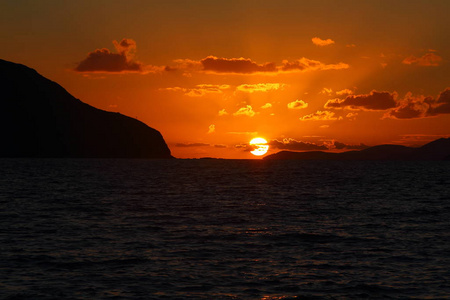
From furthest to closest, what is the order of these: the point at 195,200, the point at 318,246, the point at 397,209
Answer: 1. the point at 195,200
2. the point at 397,209
3. the point at 318,246

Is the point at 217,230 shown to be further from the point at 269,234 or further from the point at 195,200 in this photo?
the point at 195,200

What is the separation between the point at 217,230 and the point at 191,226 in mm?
2312

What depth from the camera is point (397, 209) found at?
155ft

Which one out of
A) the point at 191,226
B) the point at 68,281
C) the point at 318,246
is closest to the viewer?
the point at 68,281

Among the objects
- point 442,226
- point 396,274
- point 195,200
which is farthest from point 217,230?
point 195,200

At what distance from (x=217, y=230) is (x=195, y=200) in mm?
21283

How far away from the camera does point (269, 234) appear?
31219 mm

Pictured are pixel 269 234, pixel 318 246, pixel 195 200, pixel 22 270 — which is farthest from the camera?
pixel 195 200

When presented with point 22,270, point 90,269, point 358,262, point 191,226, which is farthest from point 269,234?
point 22,270

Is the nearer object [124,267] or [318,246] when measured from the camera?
[124,267]

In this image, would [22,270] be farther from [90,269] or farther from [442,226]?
[442,226]

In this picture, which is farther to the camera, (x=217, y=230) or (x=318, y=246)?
(x=217, y=230)

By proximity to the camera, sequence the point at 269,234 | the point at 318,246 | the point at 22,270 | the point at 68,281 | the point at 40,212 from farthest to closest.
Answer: the point at 40,212 → the point at 269,234 → the point at 318,246 → the point at 22,270 → the point at 68,281

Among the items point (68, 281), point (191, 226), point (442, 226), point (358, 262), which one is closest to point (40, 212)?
point (191, 226)
